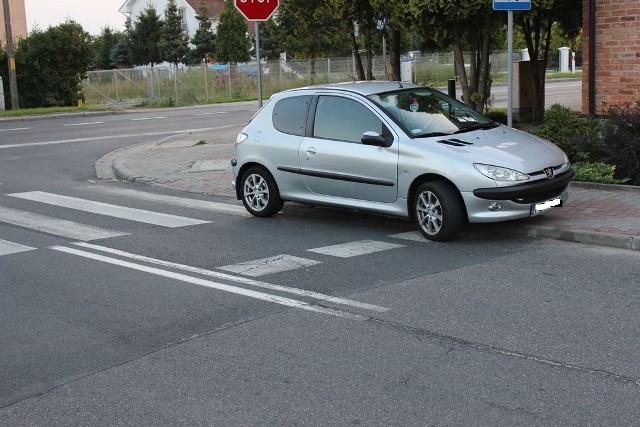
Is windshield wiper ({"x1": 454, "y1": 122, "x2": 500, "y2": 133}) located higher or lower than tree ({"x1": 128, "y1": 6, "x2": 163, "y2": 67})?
lower

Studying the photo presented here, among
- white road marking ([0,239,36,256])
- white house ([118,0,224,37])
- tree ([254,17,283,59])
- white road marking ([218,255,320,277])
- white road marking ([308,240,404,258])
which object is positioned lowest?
white road marking ([218,255,320,277])

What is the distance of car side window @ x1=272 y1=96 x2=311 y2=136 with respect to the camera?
10.8 metres

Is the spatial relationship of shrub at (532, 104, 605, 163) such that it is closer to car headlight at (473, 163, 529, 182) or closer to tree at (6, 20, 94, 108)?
car headlight at (473, 163, 529, 182)

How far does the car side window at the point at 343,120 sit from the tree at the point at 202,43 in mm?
62995

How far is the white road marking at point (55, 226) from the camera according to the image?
10.5 m

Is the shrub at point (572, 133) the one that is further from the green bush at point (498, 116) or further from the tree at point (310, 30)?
the tree at point (310, 30)

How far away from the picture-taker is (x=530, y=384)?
205 inches

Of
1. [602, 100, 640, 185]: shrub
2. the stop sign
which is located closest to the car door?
[602, 100, 640, 185]: shrub

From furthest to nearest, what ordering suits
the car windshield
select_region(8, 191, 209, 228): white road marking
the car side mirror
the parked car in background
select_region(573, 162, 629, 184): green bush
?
the parked car in background, select_region(573, 162, 629, 184): green bush, select_region(8, 191, 209, 228): white road marking, the car windshield, the car side mirror

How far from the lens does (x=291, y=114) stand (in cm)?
1101

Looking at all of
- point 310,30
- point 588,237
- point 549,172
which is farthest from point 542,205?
point 310,30

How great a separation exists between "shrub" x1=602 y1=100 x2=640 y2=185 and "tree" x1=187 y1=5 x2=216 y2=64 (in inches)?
2454

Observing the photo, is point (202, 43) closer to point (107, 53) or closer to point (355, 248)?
point (107, 53)

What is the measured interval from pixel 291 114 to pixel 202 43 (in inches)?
2479
